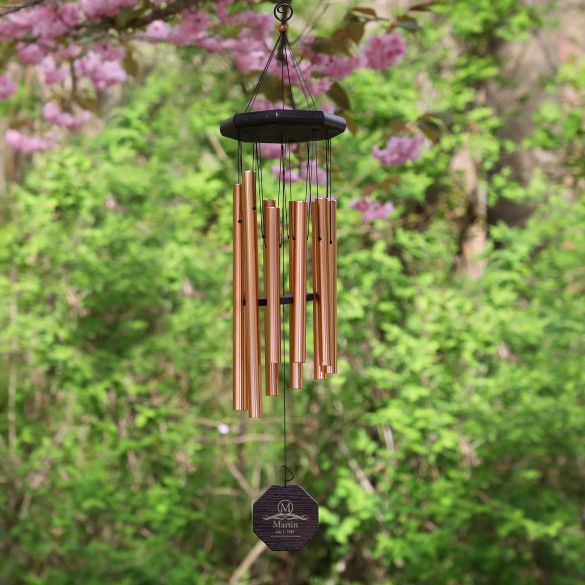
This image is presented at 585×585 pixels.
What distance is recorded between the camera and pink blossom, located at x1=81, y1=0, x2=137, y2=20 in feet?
9.17

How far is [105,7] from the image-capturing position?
2.81 metres

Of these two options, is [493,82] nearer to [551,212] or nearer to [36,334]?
[551,212]

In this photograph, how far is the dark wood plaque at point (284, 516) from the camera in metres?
2.25

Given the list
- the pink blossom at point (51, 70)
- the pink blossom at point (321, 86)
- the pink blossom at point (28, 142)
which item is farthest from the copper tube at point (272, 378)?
the pink blossom at point (28, 142)

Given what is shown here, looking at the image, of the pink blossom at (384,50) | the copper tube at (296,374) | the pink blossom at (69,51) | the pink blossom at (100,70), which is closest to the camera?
the copper tube at (296,374)

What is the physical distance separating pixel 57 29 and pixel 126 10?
0.37 m

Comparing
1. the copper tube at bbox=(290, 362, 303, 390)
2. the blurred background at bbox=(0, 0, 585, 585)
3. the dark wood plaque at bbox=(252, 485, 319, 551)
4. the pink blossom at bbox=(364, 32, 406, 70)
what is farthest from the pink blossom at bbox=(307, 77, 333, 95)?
the blurred background at bbox=(0, 0, 585, 585)

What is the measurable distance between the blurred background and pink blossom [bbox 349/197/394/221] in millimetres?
991

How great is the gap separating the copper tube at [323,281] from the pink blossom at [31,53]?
1.50m

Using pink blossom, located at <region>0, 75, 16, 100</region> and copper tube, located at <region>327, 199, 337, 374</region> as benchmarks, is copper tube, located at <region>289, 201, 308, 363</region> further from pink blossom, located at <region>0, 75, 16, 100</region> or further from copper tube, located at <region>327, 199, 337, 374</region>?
pink blossom, located at <region>0, 75, 16, 100</region>

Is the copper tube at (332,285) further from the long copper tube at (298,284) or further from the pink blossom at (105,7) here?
the pink blossom at (105,7)

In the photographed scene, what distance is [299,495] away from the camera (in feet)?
7.42

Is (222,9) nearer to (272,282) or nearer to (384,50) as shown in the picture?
(384,50)

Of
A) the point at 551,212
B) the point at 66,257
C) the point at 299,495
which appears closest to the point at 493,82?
the point at 551,212
